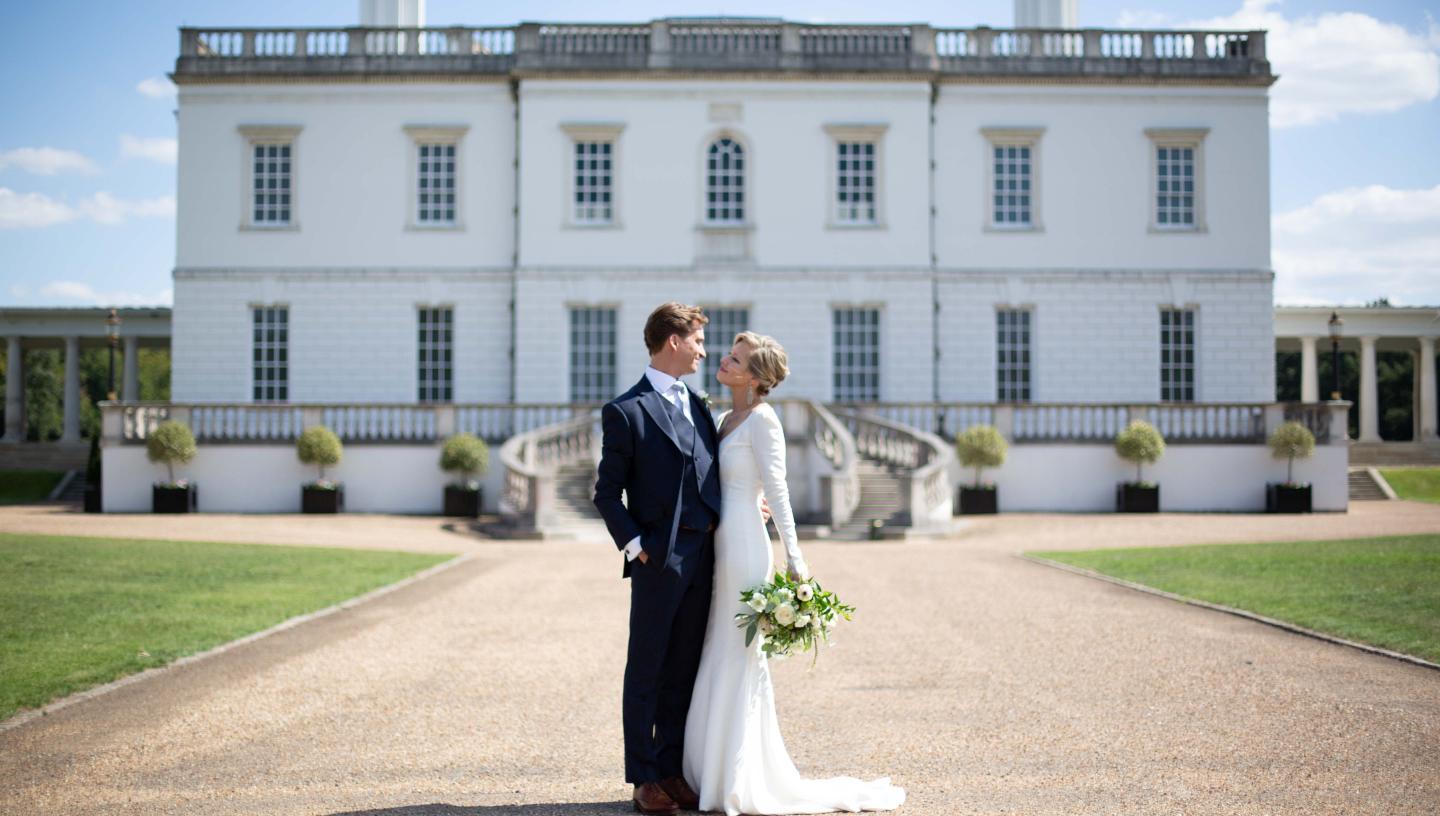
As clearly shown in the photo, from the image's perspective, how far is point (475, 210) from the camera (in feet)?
107

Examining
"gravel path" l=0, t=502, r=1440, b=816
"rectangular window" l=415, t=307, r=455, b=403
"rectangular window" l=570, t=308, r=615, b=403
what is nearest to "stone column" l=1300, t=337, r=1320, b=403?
"rectangular window" l=570, t=308, r=615, b=403

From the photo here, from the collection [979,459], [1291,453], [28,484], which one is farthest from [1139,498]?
[28,484]

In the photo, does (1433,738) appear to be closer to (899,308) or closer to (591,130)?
(899,308)

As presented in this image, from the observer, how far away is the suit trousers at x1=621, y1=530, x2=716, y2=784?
19.0 feet

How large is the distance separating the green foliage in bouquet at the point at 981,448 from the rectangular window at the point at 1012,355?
204 inches

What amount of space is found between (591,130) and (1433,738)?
1092 inches

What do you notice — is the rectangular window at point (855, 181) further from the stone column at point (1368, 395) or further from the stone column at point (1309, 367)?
the stone column at point (1368, 395)

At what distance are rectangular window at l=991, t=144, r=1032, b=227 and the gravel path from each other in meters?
20.9

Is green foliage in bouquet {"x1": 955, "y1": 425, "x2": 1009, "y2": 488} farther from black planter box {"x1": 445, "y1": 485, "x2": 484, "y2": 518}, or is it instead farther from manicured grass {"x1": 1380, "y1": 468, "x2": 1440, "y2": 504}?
manicured grass {"x1": 1380, "y1": 468, "x2": 1440, "y2": 504}

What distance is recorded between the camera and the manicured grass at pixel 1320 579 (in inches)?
427

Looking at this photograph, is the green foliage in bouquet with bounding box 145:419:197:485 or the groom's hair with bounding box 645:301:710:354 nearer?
the groom's hair with bounding box 645:301:710:354

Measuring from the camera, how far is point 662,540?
5.78 metres

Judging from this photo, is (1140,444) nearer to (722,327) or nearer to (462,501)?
(722,327)

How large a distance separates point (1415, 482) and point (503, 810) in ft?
116
